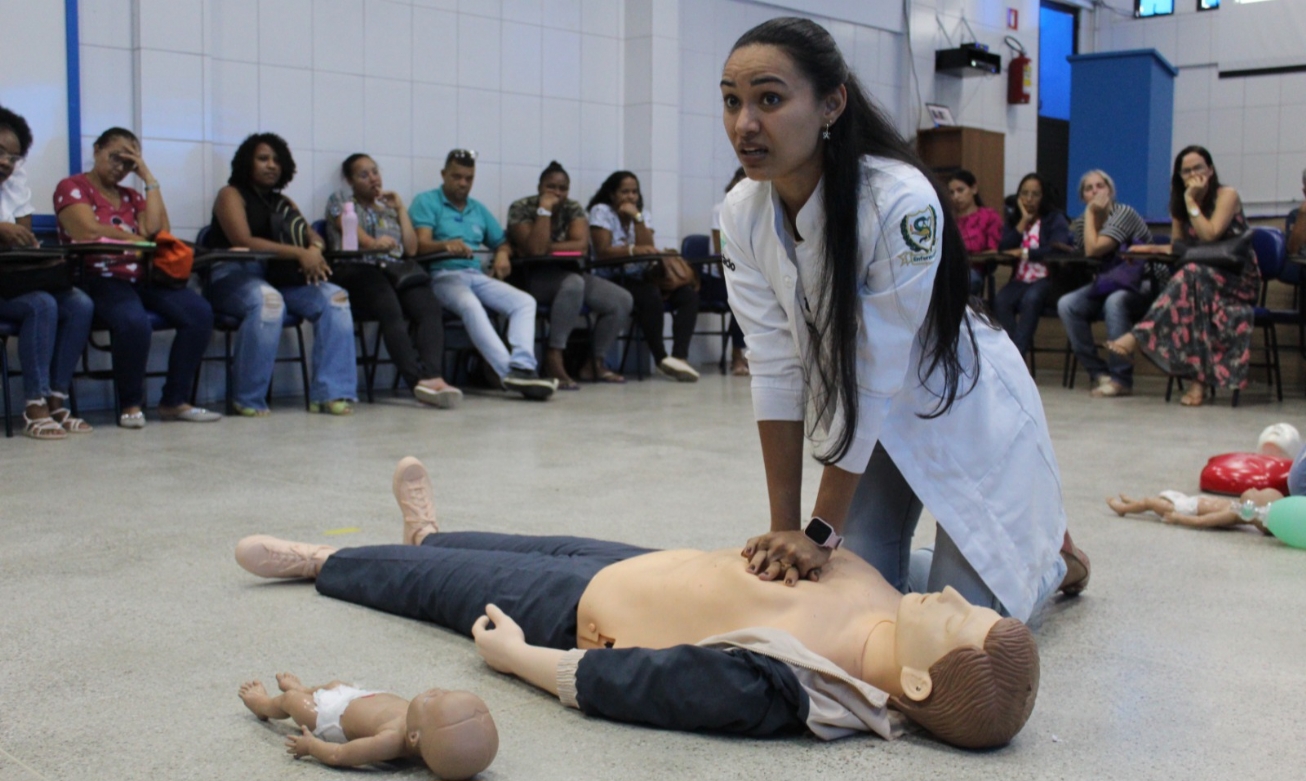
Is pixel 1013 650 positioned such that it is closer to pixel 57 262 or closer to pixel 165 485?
pixel 165 485

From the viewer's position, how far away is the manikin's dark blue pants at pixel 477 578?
1824mm

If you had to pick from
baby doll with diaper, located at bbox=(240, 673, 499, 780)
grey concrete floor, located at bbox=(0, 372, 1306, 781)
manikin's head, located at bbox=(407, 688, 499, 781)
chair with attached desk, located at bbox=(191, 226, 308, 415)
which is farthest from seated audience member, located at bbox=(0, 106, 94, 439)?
manikin's head, located at bbox=(407, 688, 499, 781)

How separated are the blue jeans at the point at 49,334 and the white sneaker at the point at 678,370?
10.9 feet

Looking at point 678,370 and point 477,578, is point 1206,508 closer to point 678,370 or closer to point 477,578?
point 477,578

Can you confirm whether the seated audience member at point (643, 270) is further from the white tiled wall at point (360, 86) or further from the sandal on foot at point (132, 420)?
the sandal on foot at point (132, 420)

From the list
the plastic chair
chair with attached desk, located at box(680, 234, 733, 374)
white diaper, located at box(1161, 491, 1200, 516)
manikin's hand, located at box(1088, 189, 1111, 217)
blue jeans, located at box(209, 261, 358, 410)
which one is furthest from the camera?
chair with attached desk, located at box(680, 234, 733, 374)

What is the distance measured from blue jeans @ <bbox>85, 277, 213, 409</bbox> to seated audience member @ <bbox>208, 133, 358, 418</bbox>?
0.20 m

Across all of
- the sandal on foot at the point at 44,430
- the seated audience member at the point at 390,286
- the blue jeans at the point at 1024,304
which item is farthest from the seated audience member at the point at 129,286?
the blue jeans at the point at 1024,304

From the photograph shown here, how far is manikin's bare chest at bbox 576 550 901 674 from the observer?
1.59m

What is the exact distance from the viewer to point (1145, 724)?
1.64 m

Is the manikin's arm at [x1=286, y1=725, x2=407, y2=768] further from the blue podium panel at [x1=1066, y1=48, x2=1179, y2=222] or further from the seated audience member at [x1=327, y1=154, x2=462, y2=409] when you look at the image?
the blue podium panel at [x1=1066, y1=48, x2=1179, y2=222]

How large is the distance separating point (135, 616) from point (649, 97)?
591cm

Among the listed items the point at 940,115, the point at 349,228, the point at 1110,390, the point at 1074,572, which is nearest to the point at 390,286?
the point at 349,228

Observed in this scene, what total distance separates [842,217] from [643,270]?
5529 millimetres
